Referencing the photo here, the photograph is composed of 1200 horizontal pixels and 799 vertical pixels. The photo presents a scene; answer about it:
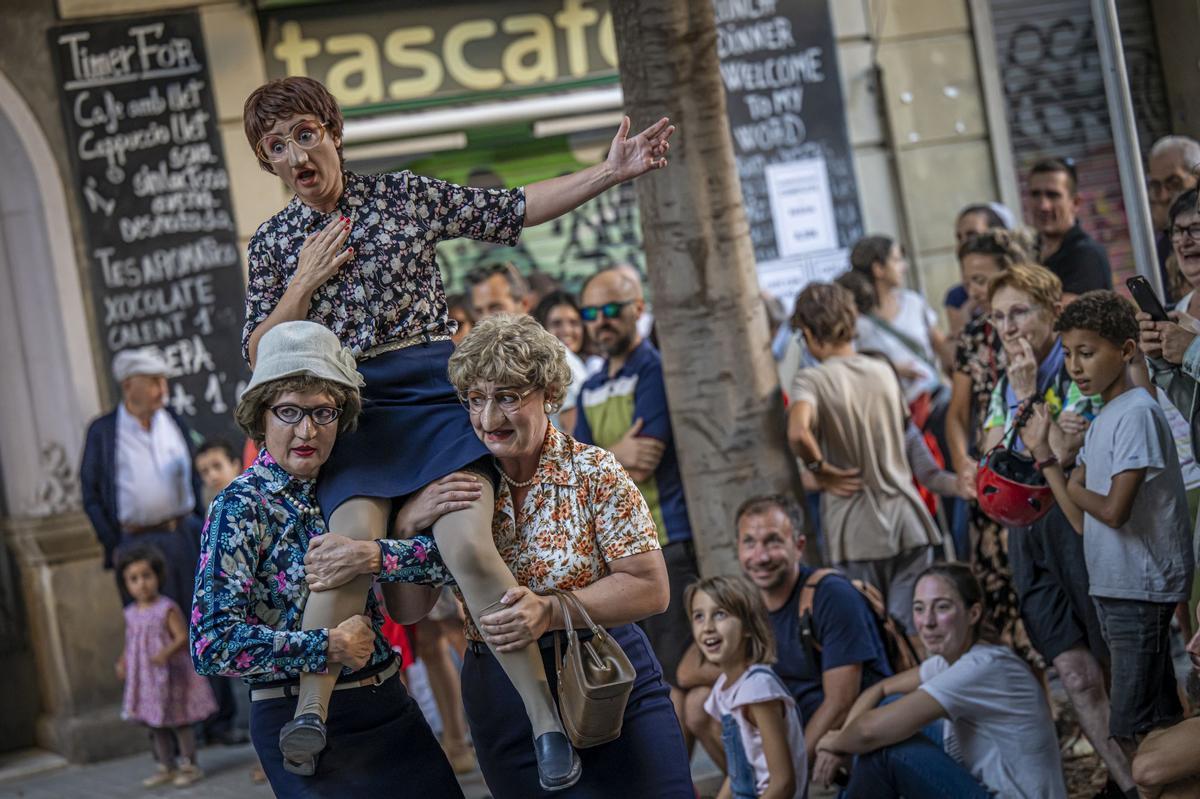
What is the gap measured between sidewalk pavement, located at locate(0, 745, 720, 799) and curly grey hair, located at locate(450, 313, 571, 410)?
142 inches

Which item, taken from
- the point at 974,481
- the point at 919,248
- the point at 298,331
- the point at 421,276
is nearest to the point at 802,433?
the point at 974,481

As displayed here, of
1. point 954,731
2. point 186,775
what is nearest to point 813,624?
point 954,731

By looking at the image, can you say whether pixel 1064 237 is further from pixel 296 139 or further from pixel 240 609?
pixel 240 609

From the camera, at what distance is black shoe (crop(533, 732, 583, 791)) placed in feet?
12.5

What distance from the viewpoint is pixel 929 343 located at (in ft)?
29.9

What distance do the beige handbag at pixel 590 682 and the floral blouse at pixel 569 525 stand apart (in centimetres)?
12

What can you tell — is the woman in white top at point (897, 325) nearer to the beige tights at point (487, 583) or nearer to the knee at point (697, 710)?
the knee at point (697, 710)

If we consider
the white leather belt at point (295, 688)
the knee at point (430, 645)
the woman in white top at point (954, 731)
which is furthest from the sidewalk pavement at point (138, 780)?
the white leather belt at point (295, 688)

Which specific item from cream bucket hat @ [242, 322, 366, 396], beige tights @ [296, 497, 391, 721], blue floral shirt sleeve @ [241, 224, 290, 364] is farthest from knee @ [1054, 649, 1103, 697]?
blue floral shirt sleeve @ [241, 224, 290, 364]

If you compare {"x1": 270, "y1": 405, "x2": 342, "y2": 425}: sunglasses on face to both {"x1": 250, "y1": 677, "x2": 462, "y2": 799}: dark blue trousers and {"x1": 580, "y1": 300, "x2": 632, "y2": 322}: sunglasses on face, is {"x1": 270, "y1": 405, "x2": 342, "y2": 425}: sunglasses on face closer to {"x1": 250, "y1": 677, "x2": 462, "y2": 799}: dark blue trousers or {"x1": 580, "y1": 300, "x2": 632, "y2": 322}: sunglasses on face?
{"x1": 250, "y1": 677, "x2": 462, "y2": 799}: dark blue trousers

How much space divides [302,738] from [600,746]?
759mm

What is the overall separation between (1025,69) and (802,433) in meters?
6.17

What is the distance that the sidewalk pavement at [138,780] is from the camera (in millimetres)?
8000

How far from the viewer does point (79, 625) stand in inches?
383
